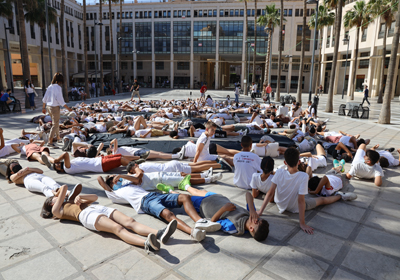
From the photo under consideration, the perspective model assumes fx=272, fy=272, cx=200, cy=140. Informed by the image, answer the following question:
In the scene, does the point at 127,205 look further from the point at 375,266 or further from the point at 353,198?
the point at 353,198

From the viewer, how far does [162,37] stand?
55.0 meters

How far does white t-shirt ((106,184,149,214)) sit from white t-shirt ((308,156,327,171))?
13.0ft

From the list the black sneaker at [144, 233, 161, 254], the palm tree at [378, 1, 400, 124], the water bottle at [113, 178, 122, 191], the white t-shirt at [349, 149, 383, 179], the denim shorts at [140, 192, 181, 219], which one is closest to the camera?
the black sneaker at [144, 233, 161, 254]

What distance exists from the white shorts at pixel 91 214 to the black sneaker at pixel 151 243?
0.82m

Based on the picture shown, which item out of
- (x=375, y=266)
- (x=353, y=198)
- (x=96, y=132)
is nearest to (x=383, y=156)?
(x=353, y=198)

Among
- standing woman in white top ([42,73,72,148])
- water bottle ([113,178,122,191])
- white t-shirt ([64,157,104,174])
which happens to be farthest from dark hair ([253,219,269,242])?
standing woman in white top ([42,73,72,148])

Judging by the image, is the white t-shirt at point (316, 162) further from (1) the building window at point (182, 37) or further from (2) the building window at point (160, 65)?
(2) the building window at point (160, 65)

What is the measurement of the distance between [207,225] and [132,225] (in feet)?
3.24

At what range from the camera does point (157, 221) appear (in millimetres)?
4031

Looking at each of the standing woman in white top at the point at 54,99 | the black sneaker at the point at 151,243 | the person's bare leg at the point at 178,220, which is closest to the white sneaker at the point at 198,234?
the person's bare leg at the point at 178,220

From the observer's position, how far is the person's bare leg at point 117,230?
335 centimetres

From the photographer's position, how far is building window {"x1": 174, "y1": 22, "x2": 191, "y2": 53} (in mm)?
53688

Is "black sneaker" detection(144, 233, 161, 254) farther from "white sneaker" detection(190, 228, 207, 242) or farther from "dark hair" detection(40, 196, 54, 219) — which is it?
"dark hair" detection(40, 196, 54, 219)

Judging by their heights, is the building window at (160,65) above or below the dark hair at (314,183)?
above
